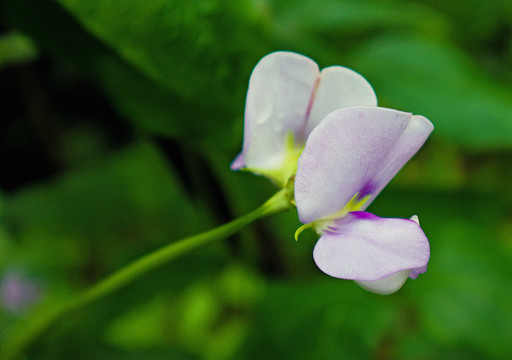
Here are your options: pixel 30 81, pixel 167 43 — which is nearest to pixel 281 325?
pixel 167 43

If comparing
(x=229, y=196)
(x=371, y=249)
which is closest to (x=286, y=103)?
(x=371, y=249)

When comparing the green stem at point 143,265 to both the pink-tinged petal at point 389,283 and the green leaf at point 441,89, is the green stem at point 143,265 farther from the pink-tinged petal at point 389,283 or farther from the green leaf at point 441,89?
the green leaf at point 441,89

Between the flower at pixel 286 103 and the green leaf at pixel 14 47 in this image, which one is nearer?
the flower at pixel 286 103

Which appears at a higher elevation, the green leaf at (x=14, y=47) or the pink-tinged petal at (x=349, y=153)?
the pink-tinged petal at (x=349, y=153)

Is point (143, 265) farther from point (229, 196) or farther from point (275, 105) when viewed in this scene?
point (229, 196)

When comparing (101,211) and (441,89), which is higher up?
(441,89)

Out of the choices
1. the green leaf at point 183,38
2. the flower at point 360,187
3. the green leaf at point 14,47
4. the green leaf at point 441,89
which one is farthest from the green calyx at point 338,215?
the green leaf at point 14,47

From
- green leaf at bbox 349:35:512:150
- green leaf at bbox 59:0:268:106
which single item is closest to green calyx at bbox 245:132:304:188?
green leaf at bbox 59:0:268:106

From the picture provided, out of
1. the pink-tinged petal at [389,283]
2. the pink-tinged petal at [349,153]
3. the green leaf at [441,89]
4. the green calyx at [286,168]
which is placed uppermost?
the pink-tinged petal at [349,153]
